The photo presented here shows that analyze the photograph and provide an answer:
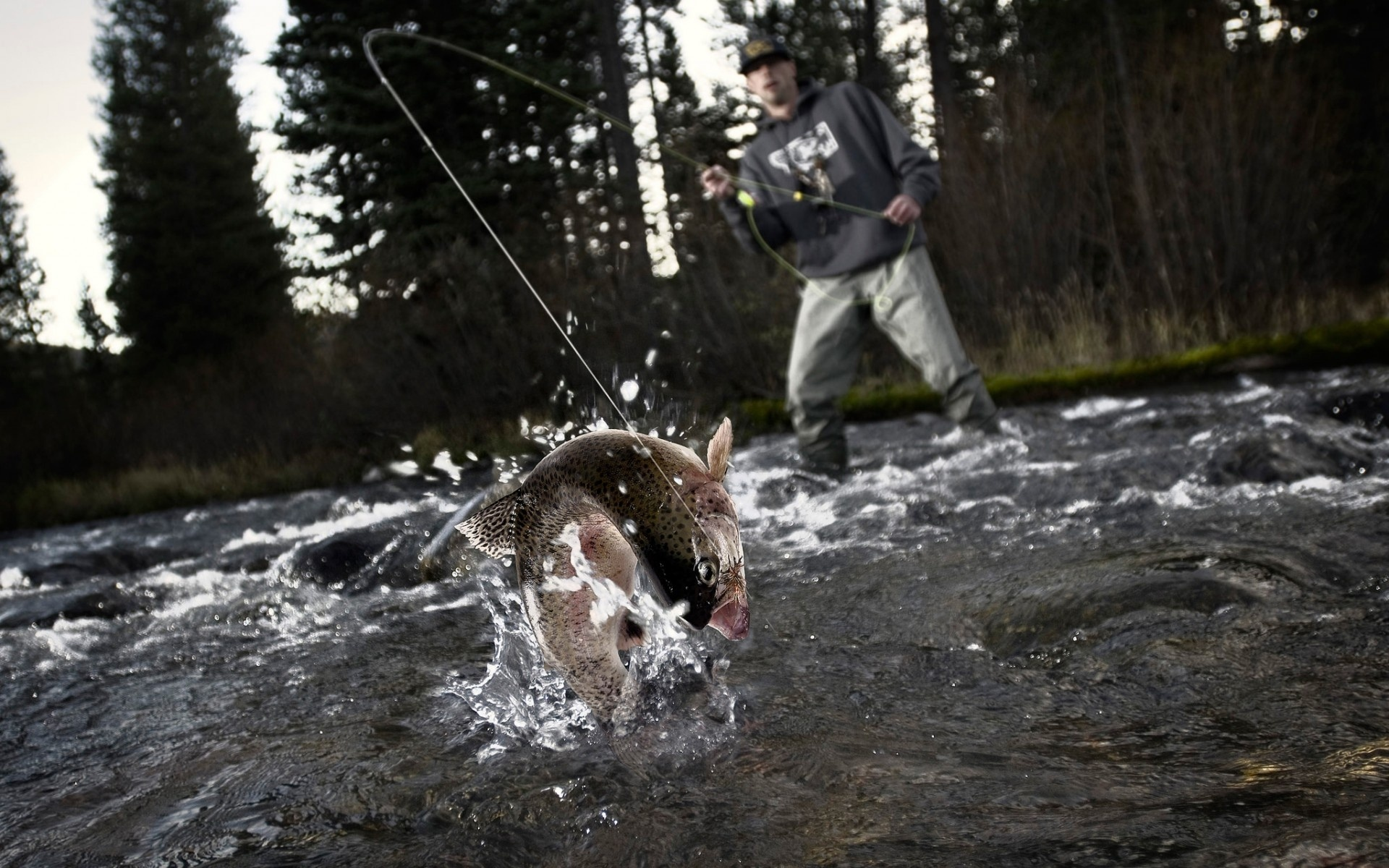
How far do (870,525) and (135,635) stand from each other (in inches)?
136

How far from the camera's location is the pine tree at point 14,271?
30.4 meters

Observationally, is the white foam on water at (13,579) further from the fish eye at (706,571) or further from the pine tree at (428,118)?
the pine tree at (428,118)

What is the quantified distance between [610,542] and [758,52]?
15.5ft

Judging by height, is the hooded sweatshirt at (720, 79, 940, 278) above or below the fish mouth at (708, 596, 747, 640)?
above

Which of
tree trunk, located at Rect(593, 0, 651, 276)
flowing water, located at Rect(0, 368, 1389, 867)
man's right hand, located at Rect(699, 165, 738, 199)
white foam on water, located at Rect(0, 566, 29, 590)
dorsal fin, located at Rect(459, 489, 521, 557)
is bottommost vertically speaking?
white foam on water, located at Rect(0, 566, 29, 590)

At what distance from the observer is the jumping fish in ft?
6.70

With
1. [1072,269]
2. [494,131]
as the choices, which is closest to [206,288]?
[494,131]

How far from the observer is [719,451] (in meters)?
2.04

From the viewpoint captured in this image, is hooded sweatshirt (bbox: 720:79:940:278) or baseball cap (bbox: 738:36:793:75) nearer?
baseball cap (bbox: 738:36:793:75)

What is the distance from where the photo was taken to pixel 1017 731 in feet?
7.93

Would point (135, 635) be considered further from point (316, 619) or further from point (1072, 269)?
point (1072, 269)

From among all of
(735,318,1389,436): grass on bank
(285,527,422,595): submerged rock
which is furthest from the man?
(735,318,1389,436): grass on bank

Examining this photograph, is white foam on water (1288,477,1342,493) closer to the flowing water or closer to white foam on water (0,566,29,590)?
the flowing water

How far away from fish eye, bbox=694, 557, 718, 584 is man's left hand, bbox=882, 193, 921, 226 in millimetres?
4449
